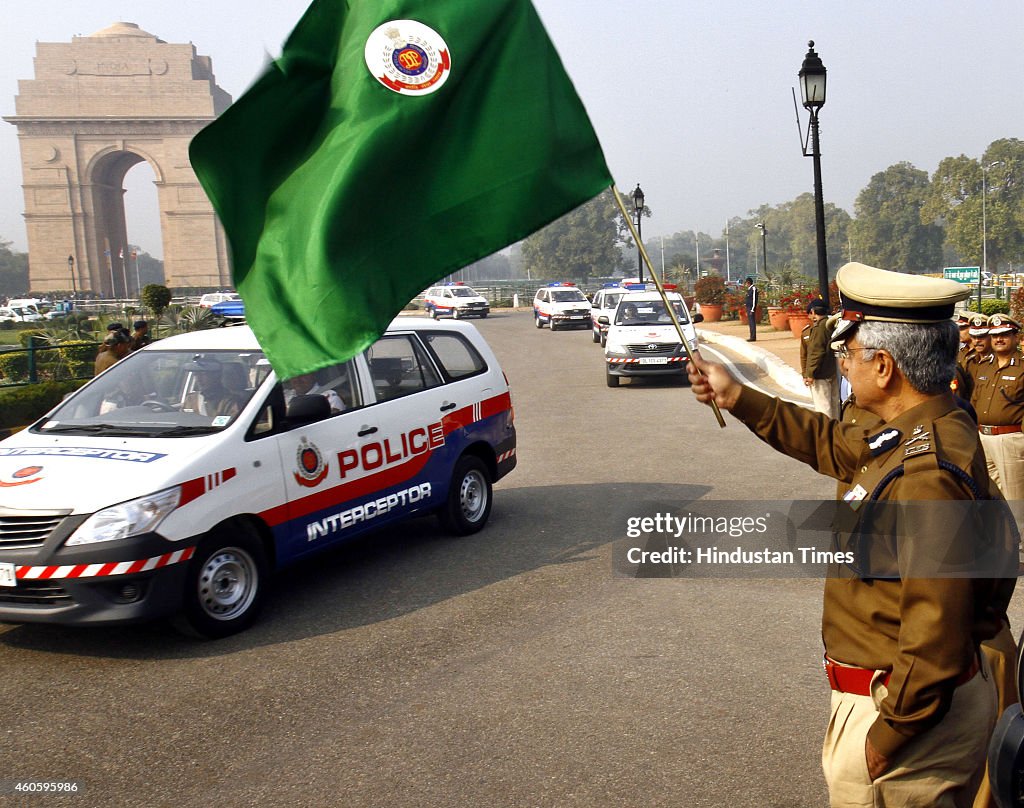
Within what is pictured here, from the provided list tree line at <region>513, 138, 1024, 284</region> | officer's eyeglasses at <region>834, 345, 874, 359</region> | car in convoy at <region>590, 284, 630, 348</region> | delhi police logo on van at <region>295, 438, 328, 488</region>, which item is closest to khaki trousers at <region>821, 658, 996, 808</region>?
officer's eyeglasses at <region>834, 345, 874, 359</region>

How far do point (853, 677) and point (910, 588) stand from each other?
0.40 meters

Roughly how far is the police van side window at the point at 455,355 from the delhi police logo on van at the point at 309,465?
5.85ft

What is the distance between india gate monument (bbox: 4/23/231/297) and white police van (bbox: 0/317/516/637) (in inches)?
3145

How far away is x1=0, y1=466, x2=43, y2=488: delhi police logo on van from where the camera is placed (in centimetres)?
547

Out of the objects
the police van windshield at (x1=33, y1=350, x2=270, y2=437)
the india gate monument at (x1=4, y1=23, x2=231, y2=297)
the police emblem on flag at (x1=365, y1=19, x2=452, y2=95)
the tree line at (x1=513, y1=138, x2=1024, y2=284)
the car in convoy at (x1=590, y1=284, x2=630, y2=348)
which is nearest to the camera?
the police emblem on flag at (x1=365, y1=19, x2=452, y2=95)

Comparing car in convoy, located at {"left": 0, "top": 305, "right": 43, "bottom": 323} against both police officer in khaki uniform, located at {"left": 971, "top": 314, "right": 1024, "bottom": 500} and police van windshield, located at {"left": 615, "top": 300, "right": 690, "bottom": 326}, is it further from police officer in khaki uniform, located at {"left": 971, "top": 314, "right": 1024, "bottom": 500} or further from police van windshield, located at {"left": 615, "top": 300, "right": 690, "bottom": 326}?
police officer in khaki uniform, located at {"left": 971, "top": 314, "right": 1024, "bottom": 500}

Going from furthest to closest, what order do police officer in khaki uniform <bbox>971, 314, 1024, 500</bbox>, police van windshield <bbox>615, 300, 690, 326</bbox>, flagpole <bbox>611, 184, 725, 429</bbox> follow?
police van windshield <bbox>615, 300, 690, 326</bbox> < police officer in khaki uniform <bbox>971, 314, 1024, 500</bbox> < flagpole <bbox>611, 184, 725, 429</bbox>

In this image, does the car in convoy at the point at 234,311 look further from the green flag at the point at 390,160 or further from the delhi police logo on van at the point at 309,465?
the delhi police logo on van at the point at 309,465

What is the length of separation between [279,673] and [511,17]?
340 centimetres

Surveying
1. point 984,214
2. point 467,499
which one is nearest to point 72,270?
point 984,214

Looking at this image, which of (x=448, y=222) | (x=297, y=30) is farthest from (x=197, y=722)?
(x=297, y=30)

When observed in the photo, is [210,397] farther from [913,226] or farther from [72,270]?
[913,226]

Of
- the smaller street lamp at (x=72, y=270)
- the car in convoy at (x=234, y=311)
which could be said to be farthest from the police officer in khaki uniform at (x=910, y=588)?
the smaller street lamp at (x=72, y=270)

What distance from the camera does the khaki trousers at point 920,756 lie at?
7.77 feet
